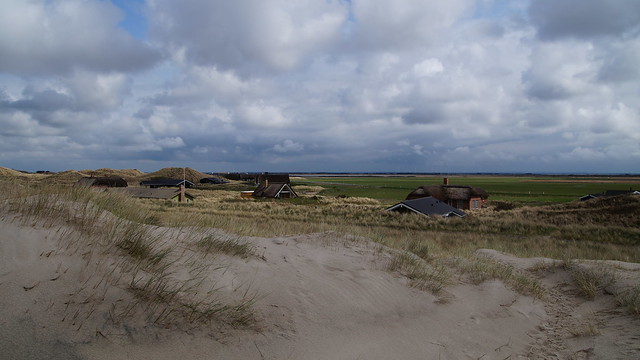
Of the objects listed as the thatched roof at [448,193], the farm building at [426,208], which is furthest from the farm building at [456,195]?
the farm building at [426,208]

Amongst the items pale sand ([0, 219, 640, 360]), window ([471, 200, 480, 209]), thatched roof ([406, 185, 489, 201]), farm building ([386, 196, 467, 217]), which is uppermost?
pale sand ([0, 219, 640, 360])

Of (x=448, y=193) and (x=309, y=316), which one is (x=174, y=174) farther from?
(x=309, y=316)

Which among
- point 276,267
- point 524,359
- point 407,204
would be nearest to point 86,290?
point 276,267

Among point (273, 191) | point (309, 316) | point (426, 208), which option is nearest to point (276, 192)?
point (273, 191)

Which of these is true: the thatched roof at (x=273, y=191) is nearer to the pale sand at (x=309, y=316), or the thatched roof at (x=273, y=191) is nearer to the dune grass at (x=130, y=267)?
the pale sand at (x=309, y=316)

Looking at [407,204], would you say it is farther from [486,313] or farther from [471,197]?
[486,313]

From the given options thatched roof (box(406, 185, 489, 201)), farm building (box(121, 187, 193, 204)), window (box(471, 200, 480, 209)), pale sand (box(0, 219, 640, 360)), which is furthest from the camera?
window (box(471, 200, 480, 209))

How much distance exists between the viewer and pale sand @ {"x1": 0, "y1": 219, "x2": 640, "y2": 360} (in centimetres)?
370

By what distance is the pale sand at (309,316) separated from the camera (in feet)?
12.1

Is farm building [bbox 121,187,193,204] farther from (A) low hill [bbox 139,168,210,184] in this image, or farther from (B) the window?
(A) low hill [bbox 139,168,210,184]

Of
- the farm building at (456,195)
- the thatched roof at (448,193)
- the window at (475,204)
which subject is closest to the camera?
the farm building at (456,195)

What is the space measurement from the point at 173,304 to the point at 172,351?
64cm

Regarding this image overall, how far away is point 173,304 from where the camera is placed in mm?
4410

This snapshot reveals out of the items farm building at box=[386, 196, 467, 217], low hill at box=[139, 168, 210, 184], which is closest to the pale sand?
farm building at box=[386, 196, 467, 217]
